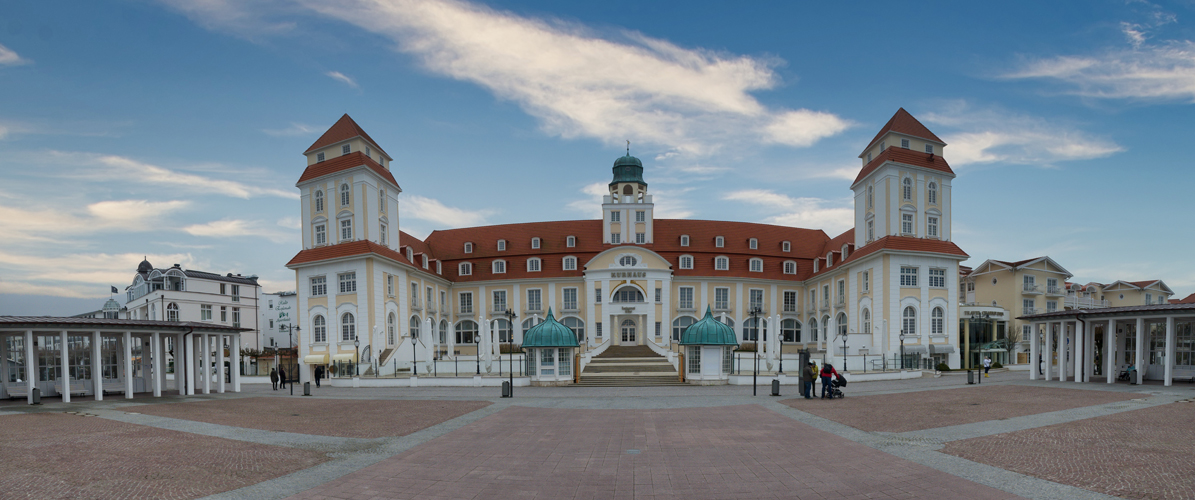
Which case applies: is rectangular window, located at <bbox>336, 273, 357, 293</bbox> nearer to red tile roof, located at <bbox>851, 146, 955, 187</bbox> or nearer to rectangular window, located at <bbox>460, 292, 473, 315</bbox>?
rectangular window, located at <bbox>460, 292, 473, 315</bbox>

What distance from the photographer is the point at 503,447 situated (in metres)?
14.5

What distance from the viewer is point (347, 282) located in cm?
4547

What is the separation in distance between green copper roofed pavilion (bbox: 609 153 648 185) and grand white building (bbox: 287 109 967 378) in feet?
0.50

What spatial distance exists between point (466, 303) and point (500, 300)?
3.58m

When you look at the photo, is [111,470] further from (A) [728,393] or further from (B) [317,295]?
(B) [317,295]

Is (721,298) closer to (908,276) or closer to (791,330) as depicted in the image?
(791,330)

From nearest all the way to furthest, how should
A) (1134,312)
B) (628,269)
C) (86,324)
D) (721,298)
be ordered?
1. (86,324)
2. (1134,312)
3. (628,269)
4. (721,298)

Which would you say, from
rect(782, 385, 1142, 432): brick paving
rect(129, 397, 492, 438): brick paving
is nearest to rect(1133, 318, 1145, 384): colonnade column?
rect(782, 385, 1142, 432): brick paving

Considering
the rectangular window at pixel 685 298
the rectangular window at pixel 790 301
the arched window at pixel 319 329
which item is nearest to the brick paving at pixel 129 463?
the arched window at pixel 319 329

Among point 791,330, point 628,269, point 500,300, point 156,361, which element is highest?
point 628,269

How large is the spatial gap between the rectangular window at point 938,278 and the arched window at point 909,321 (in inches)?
100

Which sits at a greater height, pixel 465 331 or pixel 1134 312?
pixel 465 331

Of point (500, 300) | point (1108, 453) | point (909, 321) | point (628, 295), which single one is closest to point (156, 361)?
point (500, 300)

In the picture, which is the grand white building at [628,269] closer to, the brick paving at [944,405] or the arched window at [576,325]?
the arched window at [576,325]
